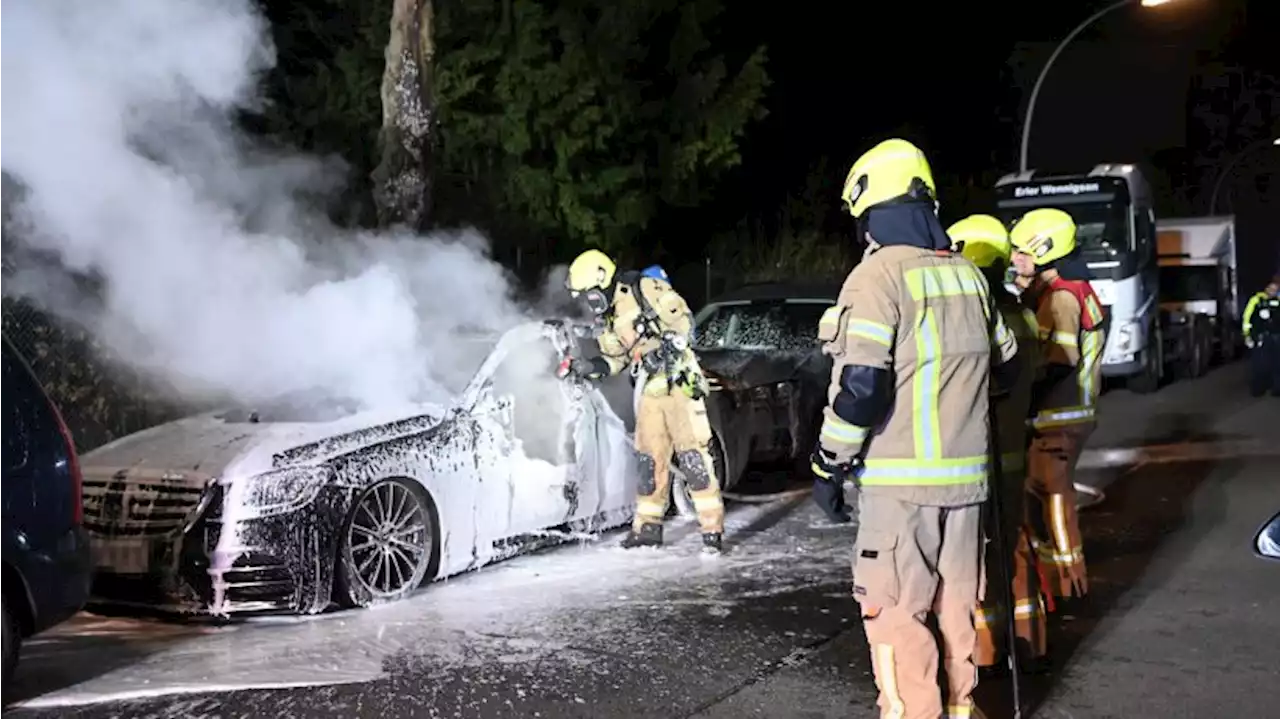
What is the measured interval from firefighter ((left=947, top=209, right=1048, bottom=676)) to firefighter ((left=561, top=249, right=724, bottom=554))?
241 cm

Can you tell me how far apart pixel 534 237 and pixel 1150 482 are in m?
10.3

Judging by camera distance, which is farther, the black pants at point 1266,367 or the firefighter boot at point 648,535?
the black pants at point 1266,367

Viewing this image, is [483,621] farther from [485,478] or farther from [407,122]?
[407,122]

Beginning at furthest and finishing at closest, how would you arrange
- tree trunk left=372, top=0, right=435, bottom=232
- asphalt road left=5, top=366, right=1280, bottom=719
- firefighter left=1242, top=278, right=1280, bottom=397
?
firefighter left=1242, top=278, right=1280, bottom=397 < tree trunk left=372, top=0, right=435, bottom=232 < asphalt road left=5, top=366, right=1280, bottom=719

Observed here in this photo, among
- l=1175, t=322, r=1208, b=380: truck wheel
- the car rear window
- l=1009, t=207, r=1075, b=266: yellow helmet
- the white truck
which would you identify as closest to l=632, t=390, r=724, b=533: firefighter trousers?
l=1009, t=207, r=1075, b=266: yellow helmet

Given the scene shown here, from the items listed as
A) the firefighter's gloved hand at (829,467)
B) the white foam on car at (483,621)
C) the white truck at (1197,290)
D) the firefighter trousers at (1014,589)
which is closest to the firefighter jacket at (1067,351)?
the firefighter trousers at (1014,589)

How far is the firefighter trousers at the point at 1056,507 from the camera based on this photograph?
21.2 ft

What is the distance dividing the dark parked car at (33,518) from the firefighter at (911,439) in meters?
3.12

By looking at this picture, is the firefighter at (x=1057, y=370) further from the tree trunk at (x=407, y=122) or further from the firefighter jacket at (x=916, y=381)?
the tree trunk at (x=407, y=122)

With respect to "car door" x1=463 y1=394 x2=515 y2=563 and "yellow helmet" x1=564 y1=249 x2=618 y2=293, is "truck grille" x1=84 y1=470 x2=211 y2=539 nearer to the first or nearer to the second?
"car door" x1=463 y1=394 x2=515 y2=563

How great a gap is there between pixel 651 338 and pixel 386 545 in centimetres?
201

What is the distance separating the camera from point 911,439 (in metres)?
4.34

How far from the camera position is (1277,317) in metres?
17.3

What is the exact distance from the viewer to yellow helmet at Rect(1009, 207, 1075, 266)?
633cm
